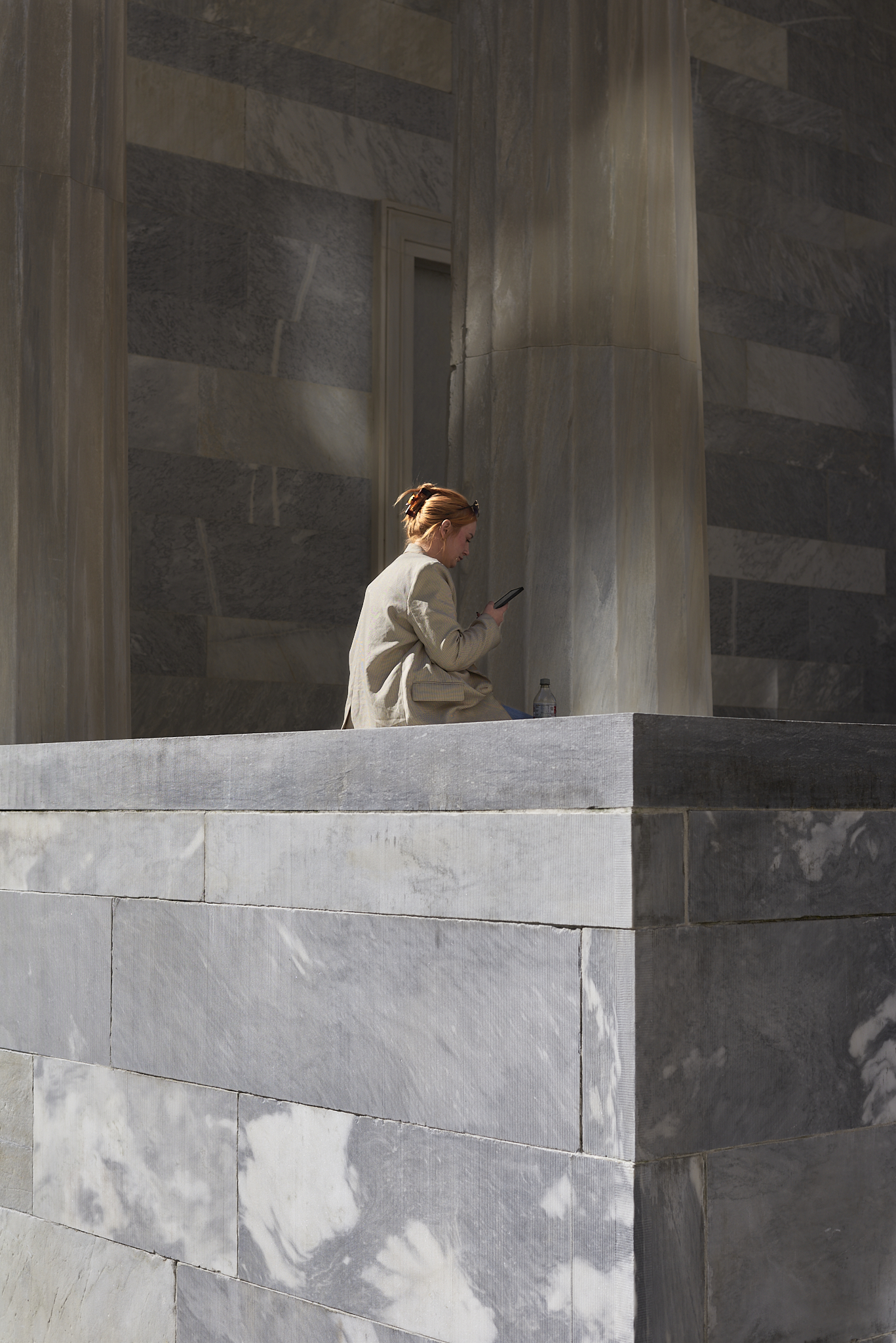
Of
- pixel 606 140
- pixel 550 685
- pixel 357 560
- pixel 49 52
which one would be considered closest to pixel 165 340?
pixel 357 560

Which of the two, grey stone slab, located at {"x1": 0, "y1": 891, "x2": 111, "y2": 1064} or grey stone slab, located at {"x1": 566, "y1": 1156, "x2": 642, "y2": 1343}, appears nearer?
grey stone slab, located at {"x1": 566, "y1": 1156, "x2": 642, "y2": 1343}

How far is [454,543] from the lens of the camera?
6.14 metres

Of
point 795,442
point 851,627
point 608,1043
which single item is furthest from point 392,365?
point 608,1043

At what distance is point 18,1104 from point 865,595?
10122 millimetres

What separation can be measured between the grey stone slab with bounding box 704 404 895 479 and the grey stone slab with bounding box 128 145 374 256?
3.37 m

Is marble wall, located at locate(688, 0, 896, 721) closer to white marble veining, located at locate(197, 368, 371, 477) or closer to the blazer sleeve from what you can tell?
white marble veining, located at locate(197, 368, 371, 477)

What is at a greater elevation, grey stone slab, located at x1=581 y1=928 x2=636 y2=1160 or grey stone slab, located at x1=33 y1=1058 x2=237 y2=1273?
grey stone slab, located at x1=581 y1=928 x2=636 y2=1160

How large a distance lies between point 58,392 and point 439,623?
8.08 ft

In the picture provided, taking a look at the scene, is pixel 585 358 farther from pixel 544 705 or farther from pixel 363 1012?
pixel 363 1012

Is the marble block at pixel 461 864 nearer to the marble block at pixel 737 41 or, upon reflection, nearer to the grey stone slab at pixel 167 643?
the grey stone slab at pixel 167 643

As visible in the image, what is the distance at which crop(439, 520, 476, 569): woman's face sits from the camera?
20.1 feet

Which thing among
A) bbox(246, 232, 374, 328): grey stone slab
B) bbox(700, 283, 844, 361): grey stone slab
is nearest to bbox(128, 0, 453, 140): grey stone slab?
bbox(246, 232, 374, 328): grey stone slab

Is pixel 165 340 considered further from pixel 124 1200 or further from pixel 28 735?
pixel 124 1200

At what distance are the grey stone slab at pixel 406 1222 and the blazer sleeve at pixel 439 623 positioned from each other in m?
2.07
